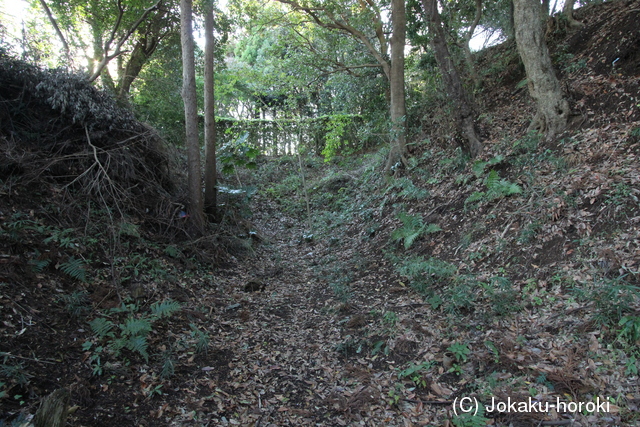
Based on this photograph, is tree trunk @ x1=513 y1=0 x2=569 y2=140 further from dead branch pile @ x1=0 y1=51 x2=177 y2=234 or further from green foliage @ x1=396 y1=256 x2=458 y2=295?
dead branch pile @ x1=0 y1=51 x2=177 y2=234

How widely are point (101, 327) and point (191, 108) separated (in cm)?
476

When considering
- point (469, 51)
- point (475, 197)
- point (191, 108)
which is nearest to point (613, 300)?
point (475, 197)

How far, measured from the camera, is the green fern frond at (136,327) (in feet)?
12.5

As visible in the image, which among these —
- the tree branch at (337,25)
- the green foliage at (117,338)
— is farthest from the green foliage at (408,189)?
the green foliage at (117,338)

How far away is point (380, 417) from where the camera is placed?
10.5 feet

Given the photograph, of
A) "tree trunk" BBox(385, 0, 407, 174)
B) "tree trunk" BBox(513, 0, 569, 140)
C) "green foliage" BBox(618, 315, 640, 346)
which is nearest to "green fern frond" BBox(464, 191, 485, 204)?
"tree trunk" BBox(513, 0, 569, 140)

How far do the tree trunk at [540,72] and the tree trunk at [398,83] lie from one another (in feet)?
11.4

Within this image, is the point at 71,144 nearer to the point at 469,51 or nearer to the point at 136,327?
the point at 136,327

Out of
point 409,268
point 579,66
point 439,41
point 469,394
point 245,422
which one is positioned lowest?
point 245,422

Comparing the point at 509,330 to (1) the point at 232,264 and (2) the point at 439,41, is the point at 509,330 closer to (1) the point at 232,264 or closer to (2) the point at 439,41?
(1) the point at 232,264

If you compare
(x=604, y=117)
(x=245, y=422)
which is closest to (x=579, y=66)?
(x=604, y=117)

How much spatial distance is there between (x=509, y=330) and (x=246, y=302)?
3752 mm

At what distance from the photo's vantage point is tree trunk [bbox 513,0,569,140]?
642 cm

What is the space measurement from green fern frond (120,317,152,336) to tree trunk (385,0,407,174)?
7.70 m
